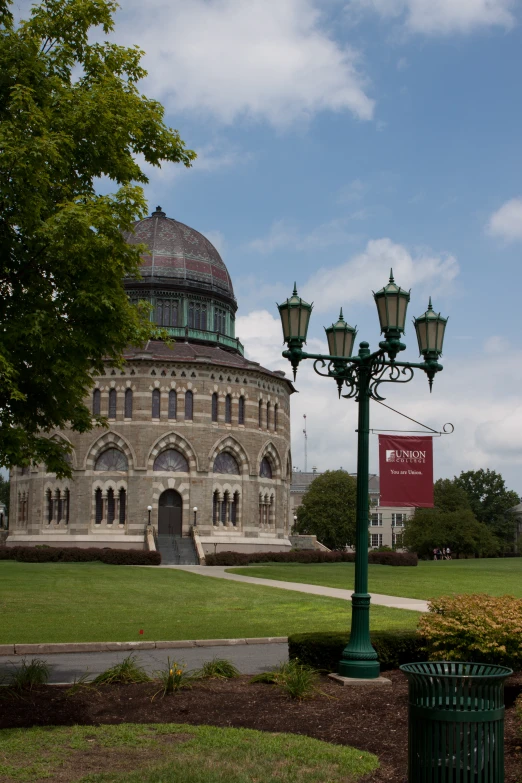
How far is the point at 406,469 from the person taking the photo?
13.0 m

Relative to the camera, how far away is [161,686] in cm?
1102

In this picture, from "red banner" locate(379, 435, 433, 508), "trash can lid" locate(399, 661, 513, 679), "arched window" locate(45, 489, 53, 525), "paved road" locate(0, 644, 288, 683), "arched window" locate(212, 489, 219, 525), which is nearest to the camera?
"trash can lid" locate(399, 661, 513, 679)

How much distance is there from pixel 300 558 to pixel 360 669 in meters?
47.2

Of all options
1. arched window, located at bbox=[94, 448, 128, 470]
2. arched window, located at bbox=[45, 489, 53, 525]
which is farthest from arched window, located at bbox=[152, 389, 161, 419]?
arched window, located at bbox=[45, 489, 53, 525]

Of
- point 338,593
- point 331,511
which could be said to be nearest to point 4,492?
point 331,511

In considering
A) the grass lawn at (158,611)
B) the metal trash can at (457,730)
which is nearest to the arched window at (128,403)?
the grass lawn at (158,611)

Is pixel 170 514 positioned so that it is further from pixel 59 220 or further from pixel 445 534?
pixel 59 220

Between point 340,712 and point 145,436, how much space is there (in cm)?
5052

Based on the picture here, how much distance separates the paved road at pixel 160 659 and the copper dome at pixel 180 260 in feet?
173

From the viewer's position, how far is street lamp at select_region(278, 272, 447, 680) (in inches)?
473

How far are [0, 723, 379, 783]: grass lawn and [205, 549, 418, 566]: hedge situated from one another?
146 feet

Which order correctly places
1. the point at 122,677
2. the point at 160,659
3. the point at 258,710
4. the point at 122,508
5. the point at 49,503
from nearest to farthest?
the point at 258,710 < the point at 122,677 < the point at 160,659 < the point at 122,508 < the point at 49,503

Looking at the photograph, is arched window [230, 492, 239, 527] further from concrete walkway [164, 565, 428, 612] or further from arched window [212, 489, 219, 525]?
concrete walkway [164, 565, 428, 612]

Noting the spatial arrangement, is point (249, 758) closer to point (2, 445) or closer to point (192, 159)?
point (2, 445)
